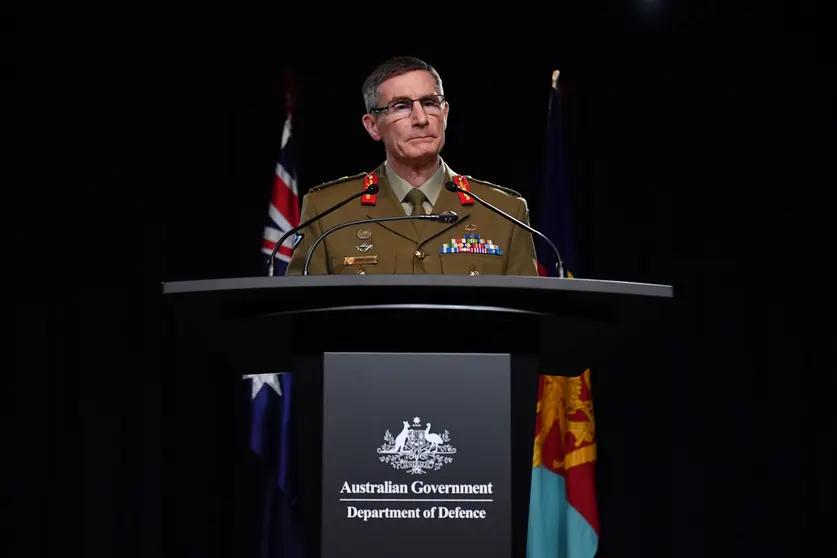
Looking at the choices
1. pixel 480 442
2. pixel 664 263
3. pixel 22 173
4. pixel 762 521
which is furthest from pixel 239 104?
pixel 480 442

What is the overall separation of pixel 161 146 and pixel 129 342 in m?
0.77

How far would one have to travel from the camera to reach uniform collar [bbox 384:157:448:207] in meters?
2.23

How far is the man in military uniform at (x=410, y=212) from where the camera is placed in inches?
82.7

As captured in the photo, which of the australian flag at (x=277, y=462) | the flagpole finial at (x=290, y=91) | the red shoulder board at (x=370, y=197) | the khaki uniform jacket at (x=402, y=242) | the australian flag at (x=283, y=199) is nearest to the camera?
the khaki uniform jacket at (x=402, y=242)

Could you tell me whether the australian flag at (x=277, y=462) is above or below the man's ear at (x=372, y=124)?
below

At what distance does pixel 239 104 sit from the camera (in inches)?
162

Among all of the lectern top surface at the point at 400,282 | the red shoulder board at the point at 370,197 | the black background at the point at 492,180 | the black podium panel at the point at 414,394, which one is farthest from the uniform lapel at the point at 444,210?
Result: the black background at the point at 492,180

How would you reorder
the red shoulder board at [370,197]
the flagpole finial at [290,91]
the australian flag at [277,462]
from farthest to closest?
the flagpole finial at [290,91] → the australian flag at [277,462] → the red shoulder board at [370,197]

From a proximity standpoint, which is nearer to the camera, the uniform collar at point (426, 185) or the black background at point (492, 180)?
the uniform collar at point (426, 185)

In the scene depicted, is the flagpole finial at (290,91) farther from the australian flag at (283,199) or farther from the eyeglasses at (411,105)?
the eyeglasses at (411,105)

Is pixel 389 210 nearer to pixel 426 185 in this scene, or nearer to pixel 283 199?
pixel 426 185

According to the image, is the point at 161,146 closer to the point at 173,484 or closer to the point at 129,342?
the point at 129,342

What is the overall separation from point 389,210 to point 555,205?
1845 millimetres

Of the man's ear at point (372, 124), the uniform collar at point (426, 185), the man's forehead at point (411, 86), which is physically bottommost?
the uniform collar at point (426, 185)
